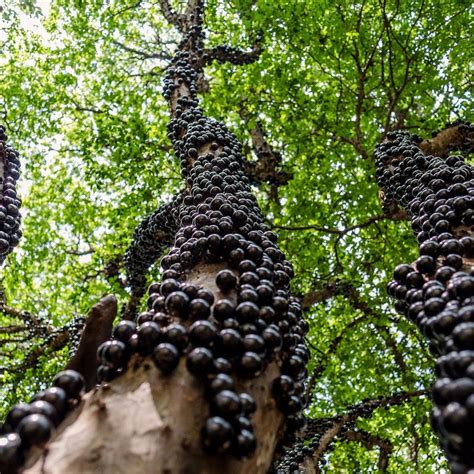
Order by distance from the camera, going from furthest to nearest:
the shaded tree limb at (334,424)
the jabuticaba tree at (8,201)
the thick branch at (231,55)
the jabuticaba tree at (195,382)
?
the thick branch at (231,55) → the shaded tree limb at (334,424) → the jabuticaba tree at (8,201) → the jabuticaba tree at (195,382)

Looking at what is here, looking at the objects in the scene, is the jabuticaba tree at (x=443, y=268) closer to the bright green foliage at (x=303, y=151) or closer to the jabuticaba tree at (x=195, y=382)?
the jabuticaba tree at (x=195, y=382)

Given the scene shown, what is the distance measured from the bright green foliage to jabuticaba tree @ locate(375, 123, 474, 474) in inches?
92.6

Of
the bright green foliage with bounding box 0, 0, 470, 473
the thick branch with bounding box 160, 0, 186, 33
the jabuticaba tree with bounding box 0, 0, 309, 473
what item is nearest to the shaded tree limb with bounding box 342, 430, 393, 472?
the bright green foliage with bounding box 0, 0, 470, 473

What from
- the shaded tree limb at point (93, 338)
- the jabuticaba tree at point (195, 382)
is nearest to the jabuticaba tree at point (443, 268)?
the jabuticaba tree at point (195, 382)

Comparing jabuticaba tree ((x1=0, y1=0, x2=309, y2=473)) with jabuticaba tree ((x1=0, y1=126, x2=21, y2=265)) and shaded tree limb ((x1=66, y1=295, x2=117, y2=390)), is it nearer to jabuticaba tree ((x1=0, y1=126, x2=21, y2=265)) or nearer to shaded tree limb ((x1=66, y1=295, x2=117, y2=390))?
shaded tree limb ((x1=66, y1=295, x2=117, y2=390))

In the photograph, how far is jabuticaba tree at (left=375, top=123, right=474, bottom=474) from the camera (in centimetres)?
144

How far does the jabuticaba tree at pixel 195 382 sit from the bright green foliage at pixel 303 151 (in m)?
4.46

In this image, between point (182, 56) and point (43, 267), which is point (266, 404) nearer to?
point (182, 56)

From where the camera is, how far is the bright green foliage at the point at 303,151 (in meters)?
6.97

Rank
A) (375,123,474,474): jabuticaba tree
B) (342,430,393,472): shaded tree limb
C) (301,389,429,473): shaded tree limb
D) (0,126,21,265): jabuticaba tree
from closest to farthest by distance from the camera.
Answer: (375,123,474,474): jabuticaba tree < (0,126,21,265): jabuticaba tree < (301,389,429,473): shaded tree limb < (342,430,393,472): shaded tree limb

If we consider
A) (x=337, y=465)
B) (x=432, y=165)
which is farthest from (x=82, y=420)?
(x=337, y=465)

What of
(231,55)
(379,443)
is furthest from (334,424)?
(231,55)

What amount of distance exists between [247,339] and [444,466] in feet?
22.2

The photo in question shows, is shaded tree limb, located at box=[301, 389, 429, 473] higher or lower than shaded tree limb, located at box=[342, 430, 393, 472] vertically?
lower
